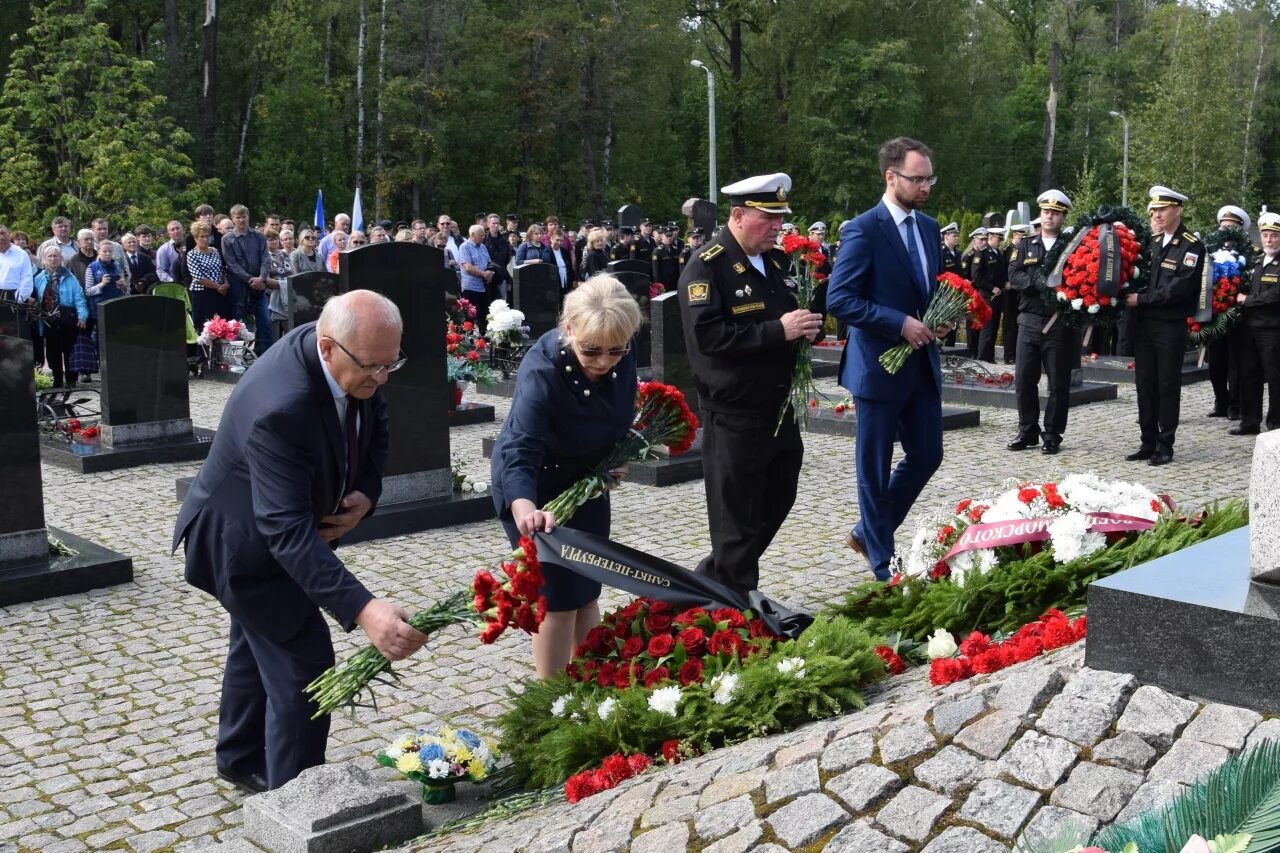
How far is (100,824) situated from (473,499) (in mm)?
5237

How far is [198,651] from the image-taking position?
23.7 feet

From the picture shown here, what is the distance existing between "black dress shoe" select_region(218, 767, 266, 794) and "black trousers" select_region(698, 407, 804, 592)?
2334mm

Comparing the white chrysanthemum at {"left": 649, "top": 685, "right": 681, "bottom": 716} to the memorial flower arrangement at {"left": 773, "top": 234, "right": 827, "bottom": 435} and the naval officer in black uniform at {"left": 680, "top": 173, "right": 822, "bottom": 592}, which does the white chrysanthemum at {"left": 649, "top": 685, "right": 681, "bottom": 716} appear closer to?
the naval officer in black uniform at {"left": 680, "top": 173, "right": 822, "bottom": 592}

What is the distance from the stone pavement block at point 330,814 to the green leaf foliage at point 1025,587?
2.04 meters

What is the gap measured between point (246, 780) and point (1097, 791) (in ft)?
10.8

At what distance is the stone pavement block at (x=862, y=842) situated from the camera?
3.55 metres

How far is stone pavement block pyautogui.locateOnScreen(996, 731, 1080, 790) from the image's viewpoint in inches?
144

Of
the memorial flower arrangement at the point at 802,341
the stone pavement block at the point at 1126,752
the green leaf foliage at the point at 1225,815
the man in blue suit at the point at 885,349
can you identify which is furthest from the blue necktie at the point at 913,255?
the green leaf foliage at the point at 1225,815

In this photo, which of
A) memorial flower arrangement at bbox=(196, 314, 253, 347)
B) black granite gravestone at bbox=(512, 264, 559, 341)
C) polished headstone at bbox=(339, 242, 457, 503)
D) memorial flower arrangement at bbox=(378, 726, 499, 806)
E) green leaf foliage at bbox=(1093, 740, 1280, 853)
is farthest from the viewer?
black granite gravestone at bbox=(512, 264, 559, 341)

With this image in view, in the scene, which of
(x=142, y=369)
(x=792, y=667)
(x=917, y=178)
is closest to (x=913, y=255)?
(x=917, y=178)

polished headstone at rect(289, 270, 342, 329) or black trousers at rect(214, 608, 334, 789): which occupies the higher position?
polished headstone at rect(289, 270, 342, 329)

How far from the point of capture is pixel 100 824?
5.20 meters

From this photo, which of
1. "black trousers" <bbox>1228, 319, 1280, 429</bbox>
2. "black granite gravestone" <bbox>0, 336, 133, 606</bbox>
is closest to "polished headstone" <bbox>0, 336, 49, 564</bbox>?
"black granite gravestone" <bbox>0, 336, 133, 606</bbox>

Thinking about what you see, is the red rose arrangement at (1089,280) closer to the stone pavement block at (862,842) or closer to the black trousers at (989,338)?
the black trousers at (989,338)
